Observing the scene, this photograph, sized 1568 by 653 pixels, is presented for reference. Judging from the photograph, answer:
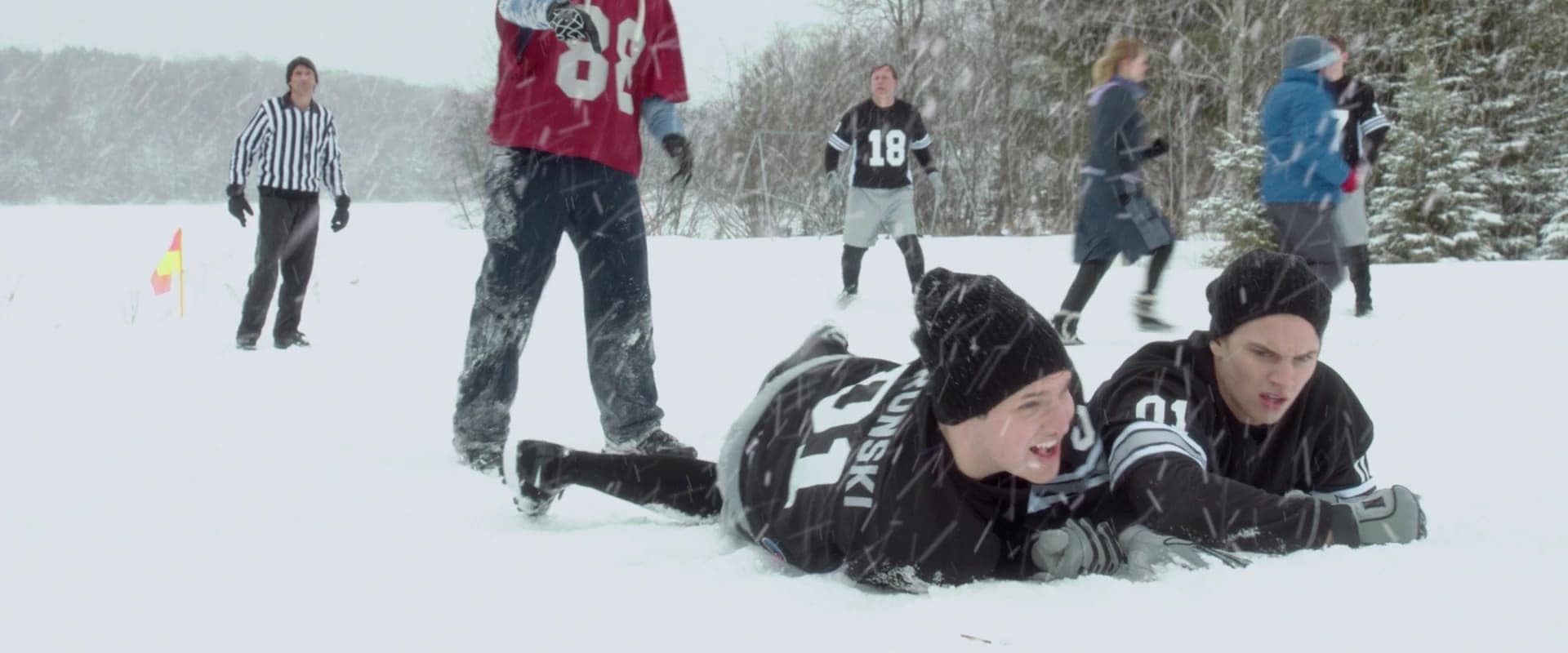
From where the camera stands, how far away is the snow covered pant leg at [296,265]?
660cm

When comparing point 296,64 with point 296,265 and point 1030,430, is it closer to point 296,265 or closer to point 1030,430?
point 296,265

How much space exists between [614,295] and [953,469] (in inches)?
68.8

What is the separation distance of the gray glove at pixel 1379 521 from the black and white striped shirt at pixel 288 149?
582 cm

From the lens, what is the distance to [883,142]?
8.33 m

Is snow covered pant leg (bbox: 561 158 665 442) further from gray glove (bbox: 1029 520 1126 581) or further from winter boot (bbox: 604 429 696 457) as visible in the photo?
gray glove (bbox: 1029 520 1126 581)

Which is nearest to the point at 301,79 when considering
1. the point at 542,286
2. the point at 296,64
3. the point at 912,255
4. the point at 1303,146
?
the point at 296,64

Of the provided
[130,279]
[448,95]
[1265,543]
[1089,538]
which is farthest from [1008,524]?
[448,95]

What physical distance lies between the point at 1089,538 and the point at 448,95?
28097mm

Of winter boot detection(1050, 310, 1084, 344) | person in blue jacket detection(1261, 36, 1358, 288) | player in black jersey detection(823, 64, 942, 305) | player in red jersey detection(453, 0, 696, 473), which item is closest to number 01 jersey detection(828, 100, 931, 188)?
player in black jersey detection(823, 64, 942, 305)

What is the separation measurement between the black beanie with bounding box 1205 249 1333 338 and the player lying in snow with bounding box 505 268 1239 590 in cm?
43

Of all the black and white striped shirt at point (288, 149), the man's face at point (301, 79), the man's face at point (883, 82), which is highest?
the man's face at point (883, 82)

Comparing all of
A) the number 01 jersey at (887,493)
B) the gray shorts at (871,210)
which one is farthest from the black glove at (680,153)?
the gray shorts at (871,210)

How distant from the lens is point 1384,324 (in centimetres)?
663

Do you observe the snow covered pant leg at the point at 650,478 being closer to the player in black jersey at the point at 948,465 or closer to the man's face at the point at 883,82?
the player in black jersey at the point at 948,465
